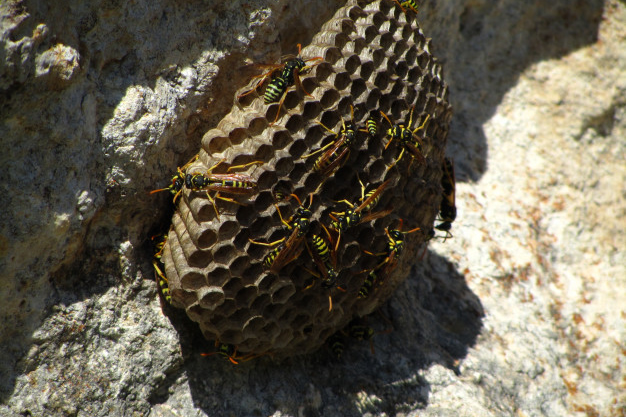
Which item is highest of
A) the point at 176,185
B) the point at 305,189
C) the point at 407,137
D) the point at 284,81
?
the point at 284,81

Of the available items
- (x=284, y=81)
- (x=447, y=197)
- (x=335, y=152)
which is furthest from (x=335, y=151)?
(x=447, y=197)

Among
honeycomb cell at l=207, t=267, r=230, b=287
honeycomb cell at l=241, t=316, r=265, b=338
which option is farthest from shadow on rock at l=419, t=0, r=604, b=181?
honeycomb cell at l=207, t=267, r=230, b=287

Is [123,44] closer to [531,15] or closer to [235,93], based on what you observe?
[235,93]

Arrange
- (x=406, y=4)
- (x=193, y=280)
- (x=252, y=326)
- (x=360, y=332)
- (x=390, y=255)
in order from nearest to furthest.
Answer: (x=193, y=280) → (x=252, y=326) → (x=390, y=255) → (x=406, y=4) → (x=360, y=332)

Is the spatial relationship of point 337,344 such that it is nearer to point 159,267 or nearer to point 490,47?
point 159,267

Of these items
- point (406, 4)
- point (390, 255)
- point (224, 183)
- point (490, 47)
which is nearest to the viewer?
point (224, 183)

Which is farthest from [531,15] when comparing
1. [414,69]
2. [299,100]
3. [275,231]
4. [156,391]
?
[156,391]

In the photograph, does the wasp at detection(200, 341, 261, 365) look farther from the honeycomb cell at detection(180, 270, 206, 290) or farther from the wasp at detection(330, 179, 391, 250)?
the wasp at detection(330, 179, 391, 250)
